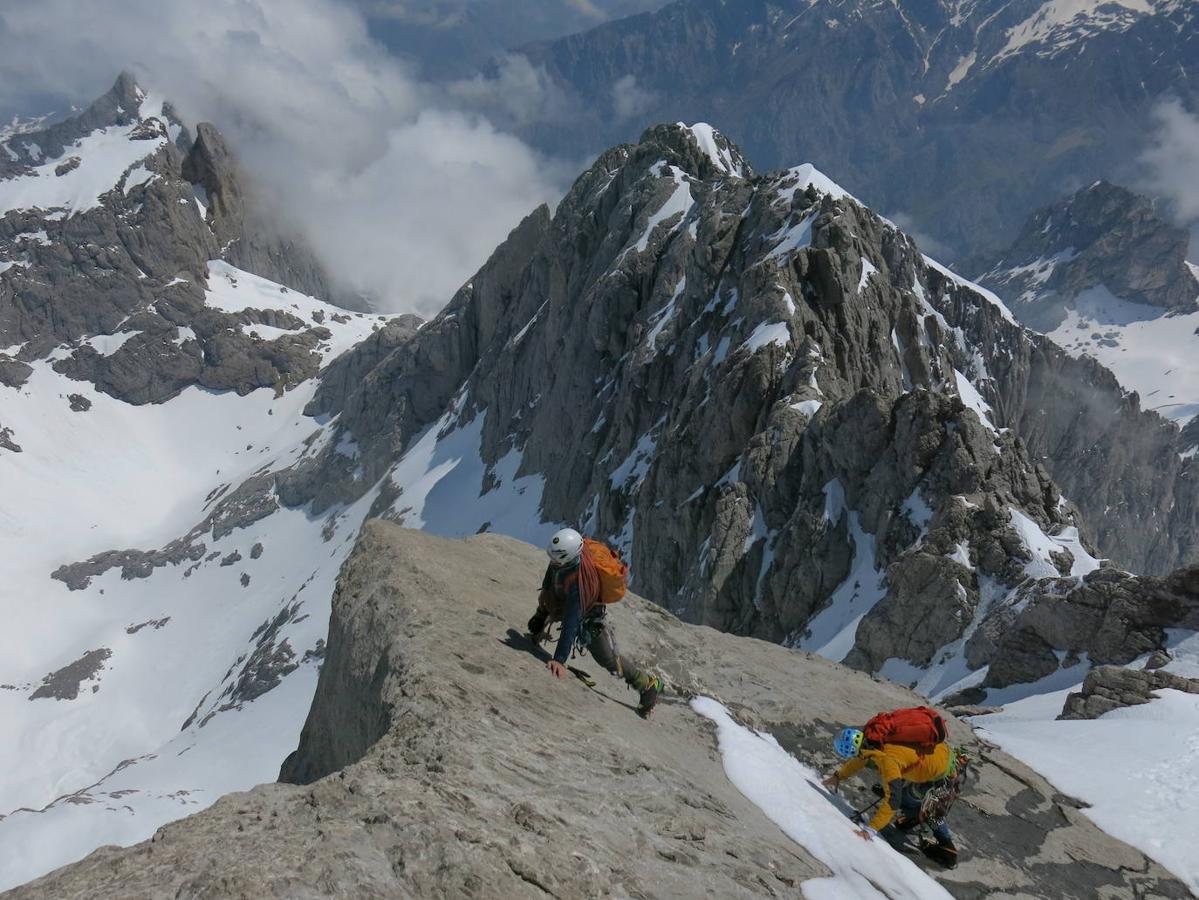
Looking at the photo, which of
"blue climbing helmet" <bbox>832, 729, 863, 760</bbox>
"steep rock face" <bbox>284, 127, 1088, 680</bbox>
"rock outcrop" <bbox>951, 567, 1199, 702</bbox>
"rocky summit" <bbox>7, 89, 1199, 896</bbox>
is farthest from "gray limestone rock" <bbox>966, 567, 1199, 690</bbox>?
"blue climbing helmet" <bbox>832, 729, 863, 760</bbox>

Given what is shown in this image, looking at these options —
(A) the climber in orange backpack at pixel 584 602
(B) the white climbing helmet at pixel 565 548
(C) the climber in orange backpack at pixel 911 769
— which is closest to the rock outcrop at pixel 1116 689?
(C) the climber in orange backpack at pixel 911 769

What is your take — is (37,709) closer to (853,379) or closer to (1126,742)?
(853,379)

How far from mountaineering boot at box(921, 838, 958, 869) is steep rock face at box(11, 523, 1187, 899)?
23cm

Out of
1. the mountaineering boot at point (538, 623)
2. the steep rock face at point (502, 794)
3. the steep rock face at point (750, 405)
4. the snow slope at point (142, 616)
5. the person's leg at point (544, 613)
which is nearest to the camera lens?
the steep rock face at point (502, 794)

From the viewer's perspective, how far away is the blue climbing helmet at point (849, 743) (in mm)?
9179

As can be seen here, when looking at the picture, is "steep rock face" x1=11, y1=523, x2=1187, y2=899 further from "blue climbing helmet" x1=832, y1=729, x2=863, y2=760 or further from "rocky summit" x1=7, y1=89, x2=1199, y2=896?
"blue climbing helmet" x1=832, y1=729, x2=863, y2=760

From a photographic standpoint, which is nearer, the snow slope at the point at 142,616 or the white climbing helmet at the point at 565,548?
the white climbing helmet at the point at 565,548

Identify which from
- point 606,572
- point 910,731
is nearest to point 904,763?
point 910,731

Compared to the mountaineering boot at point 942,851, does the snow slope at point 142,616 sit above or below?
→ below

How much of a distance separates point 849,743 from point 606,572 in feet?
11.6

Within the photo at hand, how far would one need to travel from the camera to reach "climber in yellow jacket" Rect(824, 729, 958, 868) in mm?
8859

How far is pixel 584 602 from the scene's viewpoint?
9422 mm

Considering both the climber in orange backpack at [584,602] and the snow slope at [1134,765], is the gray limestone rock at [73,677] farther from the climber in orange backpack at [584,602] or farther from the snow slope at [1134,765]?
the snow slope at [1134,765]

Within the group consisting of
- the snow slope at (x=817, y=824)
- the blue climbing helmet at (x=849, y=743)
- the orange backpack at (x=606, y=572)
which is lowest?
the snow slope at (x=817, y=824)
